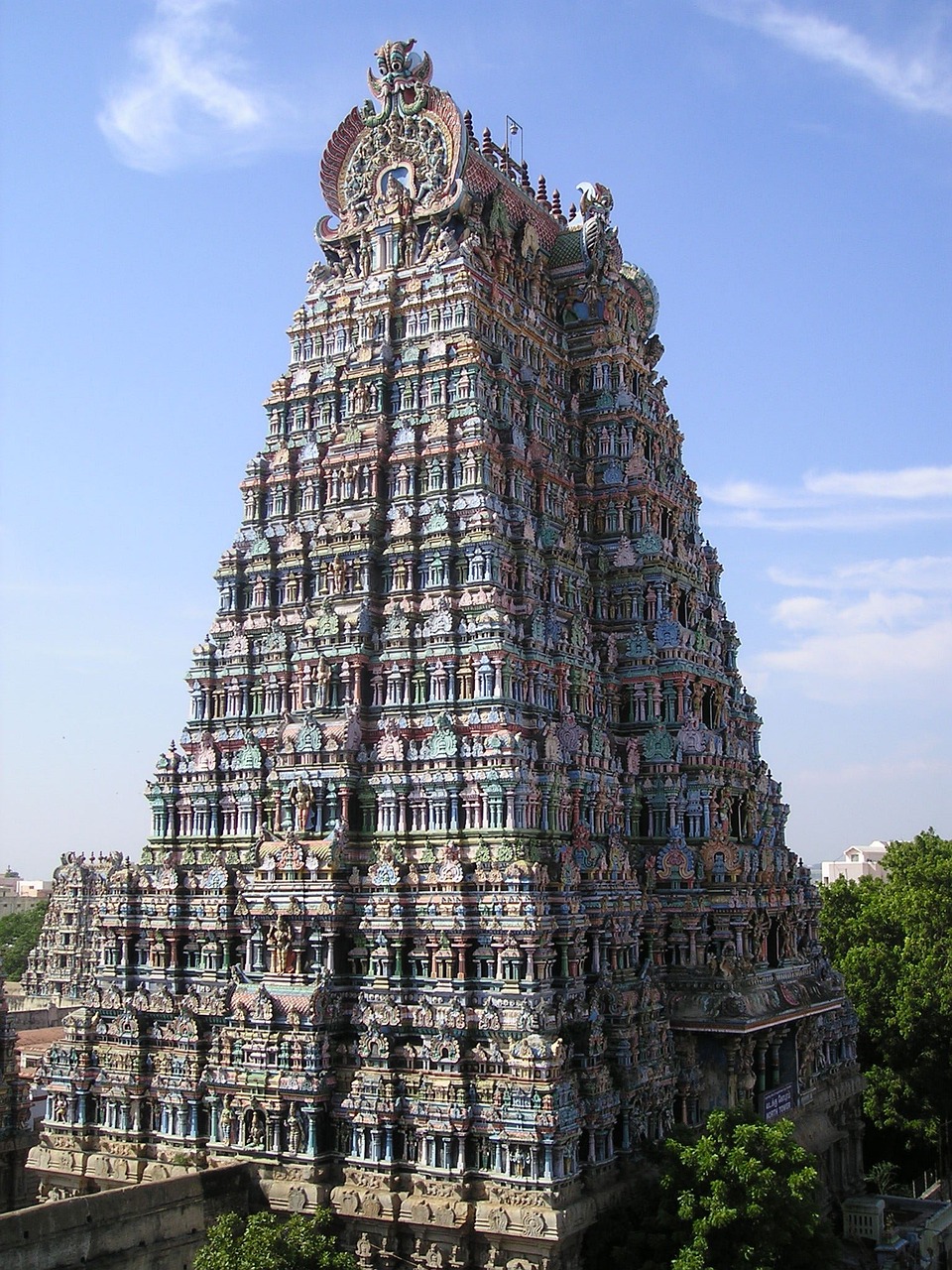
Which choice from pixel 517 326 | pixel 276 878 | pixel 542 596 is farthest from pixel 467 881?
pixel 517 326

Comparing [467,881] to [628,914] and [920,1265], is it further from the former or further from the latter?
[920,1265]

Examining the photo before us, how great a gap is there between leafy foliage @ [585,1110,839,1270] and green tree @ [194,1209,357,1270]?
17.8ft

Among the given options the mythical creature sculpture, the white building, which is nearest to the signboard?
the mythical creature sculpture

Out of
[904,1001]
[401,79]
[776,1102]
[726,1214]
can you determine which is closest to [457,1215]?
[726,1214]

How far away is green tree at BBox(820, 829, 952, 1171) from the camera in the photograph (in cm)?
4544

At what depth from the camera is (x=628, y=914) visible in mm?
33469

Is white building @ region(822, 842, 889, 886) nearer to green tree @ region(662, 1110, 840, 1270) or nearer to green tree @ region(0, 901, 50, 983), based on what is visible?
green tree @ region(0, 901, 50, 983)

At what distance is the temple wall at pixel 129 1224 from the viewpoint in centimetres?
2438

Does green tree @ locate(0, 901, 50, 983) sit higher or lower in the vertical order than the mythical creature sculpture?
lower

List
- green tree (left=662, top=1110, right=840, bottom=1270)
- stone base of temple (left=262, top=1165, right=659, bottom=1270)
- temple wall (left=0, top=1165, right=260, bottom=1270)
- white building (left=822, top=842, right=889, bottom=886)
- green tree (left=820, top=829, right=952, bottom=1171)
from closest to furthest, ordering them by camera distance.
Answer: temple wall (left=0, top=1165, right=260, bottom=1270) < green tree (left=662, top=1110, right=840, bottom=1270) < stone base of temple (left=262, top=1165, right=659, bottom=1270) < green tree (left=820, top=829, right=952, bottom=1171) < white building (left=822, top=842, right=889, bottom=886)

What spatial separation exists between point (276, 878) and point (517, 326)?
1785 cm

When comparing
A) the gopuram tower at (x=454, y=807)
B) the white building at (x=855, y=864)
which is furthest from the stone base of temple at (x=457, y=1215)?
the white building at (x=855, y=864)

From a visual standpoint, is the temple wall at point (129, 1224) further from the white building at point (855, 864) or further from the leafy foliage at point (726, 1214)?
the white building at point (855, 864)

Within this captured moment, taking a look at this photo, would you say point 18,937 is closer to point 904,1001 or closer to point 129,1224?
point 904,1001
